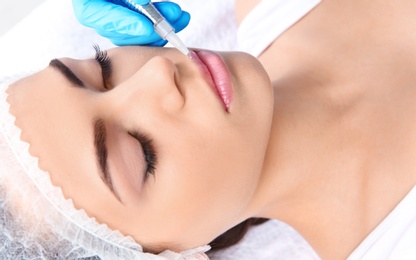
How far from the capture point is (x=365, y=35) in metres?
1.26

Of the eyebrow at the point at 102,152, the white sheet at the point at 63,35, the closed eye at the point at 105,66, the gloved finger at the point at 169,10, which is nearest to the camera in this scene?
the eyebrow at the point at 102,152

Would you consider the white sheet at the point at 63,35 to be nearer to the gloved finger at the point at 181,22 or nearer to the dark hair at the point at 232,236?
the gloved finger at the point at 181,22

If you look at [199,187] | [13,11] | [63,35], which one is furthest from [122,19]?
[13,11]

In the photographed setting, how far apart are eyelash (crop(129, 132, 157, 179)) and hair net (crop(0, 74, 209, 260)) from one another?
13cm

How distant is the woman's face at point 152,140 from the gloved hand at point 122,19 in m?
0.12

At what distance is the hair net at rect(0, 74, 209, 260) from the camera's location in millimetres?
891

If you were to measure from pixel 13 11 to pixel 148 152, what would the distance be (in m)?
1.05

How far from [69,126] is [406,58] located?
0.80 m

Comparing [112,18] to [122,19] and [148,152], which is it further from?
[148,152]

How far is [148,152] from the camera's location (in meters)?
0.90

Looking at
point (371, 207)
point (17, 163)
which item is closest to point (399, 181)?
point (371, 207)

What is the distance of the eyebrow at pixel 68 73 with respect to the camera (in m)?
0.93

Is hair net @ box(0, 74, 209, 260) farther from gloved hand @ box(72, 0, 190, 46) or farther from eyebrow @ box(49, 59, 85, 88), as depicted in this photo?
gloved hand @ box(72, 0, 190, 46)

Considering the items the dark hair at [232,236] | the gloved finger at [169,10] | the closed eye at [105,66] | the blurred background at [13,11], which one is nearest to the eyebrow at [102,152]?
the closed eye at [105,66]
